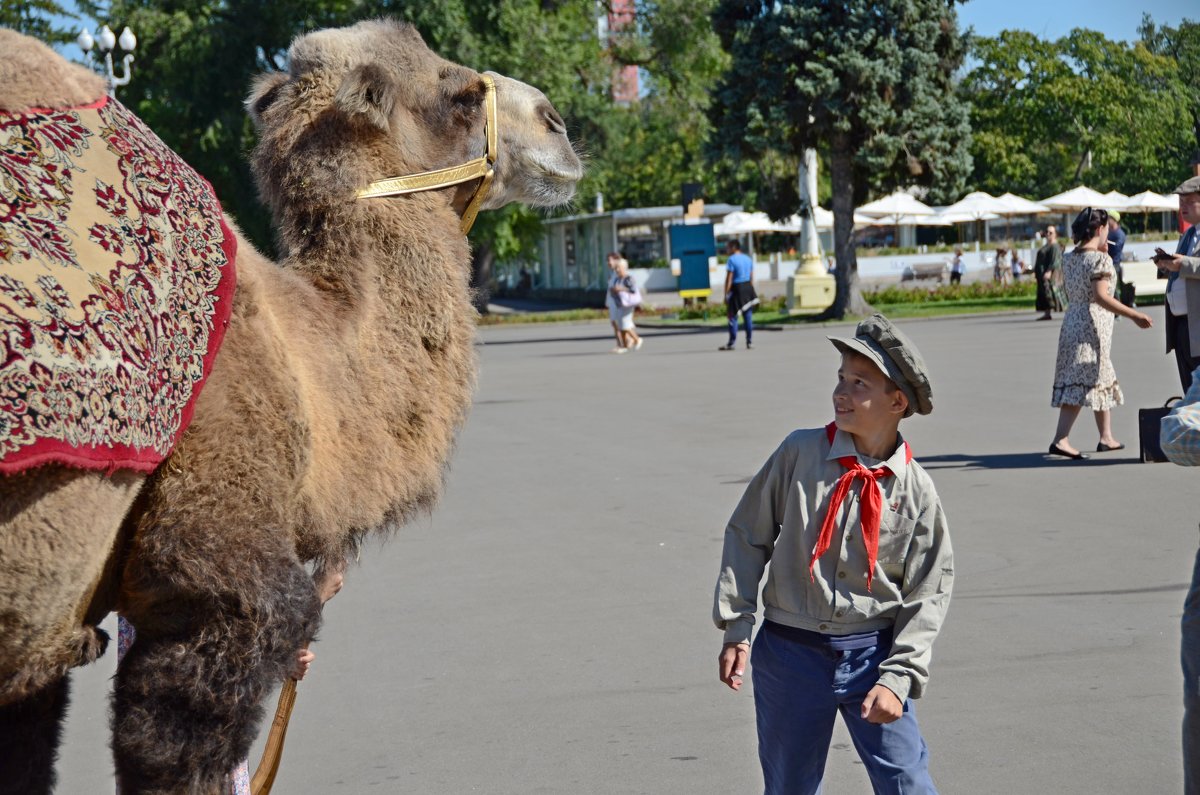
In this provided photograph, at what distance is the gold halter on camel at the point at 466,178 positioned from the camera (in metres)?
4.00

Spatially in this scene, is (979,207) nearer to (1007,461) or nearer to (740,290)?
(740,290)

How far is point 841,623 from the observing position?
11.9 feet

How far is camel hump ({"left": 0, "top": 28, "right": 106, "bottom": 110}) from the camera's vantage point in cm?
301

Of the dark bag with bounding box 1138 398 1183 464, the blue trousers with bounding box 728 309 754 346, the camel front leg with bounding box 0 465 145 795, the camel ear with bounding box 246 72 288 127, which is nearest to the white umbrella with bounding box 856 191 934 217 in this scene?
the blue trousers with bounding box 728 309 754 346

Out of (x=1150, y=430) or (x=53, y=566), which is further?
(x=1150, y=430)

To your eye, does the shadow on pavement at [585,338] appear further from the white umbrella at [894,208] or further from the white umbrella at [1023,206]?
the white umbrella at [1023,206]

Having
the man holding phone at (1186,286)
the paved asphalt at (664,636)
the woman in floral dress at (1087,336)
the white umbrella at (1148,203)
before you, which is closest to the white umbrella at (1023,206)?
the white umbrella at (1148,203)

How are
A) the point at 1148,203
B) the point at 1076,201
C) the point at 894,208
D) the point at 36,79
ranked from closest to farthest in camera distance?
1. the point at 36,79
2. the point at 1148,203
3. the point at 1076,201
4. the point at 894,208

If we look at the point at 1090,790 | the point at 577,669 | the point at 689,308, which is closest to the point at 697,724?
the point at 577,669

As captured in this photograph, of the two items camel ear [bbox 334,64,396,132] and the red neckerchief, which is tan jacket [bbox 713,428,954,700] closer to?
the red neckerchief

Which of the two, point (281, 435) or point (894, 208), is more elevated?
point (894, 208)

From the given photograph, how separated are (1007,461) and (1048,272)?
18785mm

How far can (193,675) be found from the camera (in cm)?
309

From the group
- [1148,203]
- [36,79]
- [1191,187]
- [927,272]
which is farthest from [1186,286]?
[927,272]
